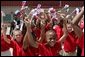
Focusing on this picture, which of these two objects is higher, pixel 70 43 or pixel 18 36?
pixel 18 36

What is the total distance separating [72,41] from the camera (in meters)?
6.07

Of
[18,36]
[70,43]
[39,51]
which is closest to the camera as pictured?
[39,51]

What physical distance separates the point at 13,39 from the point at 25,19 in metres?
0.34

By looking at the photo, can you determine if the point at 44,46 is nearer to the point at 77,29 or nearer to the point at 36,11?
the point at 77,29

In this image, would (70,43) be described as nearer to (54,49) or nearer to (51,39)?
(54,49)

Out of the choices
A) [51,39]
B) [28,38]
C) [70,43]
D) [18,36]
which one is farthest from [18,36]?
[70,43]

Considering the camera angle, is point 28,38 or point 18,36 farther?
point 18,36

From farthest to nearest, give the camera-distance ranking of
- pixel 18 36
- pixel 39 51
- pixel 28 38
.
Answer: pixel 18 36 < pixel 39 51 < pixel 28 38

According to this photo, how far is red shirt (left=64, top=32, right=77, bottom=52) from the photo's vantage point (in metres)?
6.00

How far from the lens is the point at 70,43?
20.1ft

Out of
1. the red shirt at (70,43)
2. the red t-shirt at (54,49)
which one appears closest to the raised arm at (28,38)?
the red t-shirt at (54,49)

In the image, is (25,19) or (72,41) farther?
(72,41)

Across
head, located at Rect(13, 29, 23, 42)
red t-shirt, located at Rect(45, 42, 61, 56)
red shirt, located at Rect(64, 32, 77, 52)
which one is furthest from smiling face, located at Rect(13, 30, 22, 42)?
red shirt, located at Rect(64, 32, 77, 52)

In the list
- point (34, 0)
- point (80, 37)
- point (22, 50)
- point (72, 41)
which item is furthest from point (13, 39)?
point (34, 0)
